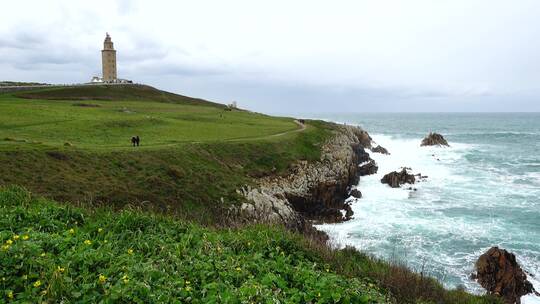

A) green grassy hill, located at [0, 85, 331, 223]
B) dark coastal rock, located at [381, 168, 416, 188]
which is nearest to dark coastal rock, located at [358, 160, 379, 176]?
dark coastal rock, located at [381, 168, 416, 188]

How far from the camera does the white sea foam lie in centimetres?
2100

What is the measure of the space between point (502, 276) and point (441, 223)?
952cm

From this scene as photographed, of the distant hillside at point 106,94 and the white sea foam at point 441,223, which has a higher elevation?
the distant hillside at point 106,94

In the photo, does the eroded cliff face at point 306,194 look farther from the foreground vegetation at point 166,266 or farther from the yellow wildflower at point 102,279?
the yellow wildflower at point 102,279

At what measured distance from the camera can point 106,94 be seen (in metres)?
80.2

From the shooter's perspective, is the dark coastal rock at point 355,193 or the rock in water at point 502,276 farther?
the dark coastal rock at point 355,193

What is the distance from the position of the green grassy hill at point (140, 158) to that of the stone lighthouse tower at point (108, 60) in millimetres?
67600

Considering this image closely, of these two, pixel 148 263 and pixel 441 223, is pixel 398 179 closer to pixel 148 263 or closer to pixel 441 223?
pixel 441 223

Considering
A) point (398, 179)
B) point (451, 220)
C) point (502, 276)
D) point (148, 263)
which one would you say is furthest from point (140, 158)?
point (398, 179)

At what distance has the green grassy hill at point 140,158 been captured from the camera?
770 inches

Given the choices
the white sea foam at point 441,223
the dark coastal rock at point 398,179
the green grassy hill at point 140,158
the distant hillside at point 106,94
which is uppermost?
the distant hillside at point 106,94

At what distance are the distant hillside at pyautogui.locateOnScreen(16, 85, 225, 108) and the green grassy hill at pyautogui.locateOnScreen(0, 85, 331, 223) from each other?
2547 centimetres

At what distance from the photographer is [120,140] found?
105 ft

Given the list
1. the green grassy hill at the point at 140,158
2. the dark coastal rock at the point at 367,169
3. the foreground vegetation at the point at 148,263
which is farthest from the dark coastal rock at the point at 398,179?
the foreground vegetation at the point at 148,263
